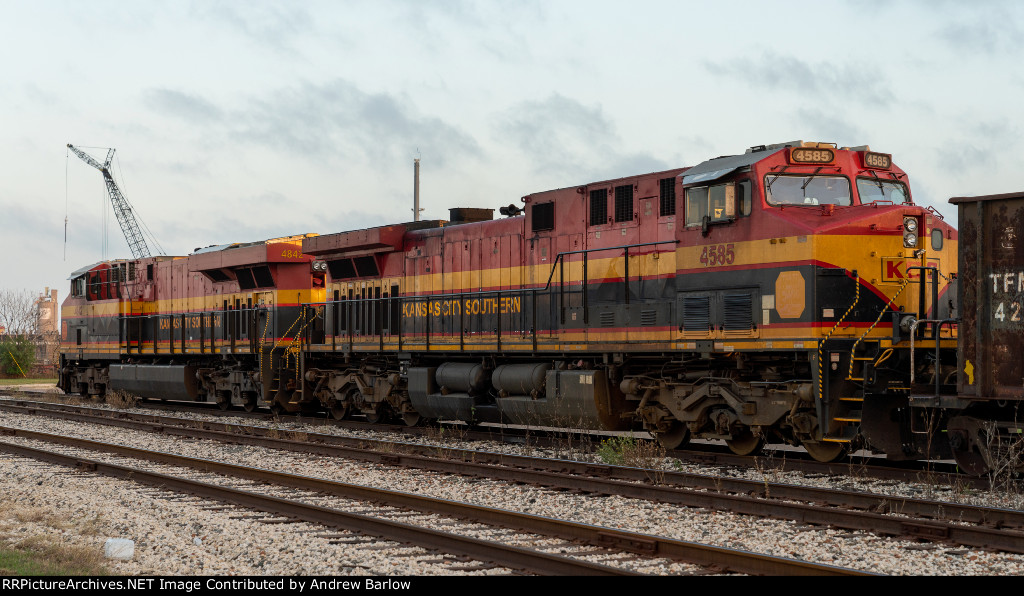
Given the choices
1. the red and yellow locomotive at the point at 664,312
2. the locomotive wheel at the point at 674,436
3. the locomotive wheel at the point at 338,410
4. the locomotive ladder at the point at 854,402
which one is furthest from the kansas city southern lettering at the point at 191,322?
the locomotive ladder at the point at 854,402

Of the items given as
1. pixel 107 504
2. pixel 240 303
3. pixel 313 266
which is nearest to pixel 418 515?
pixel 107 504

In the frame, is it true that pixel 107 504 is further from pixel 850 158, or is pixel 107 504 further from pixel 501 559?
pixel 850 158

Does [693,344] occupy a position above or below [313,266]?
below

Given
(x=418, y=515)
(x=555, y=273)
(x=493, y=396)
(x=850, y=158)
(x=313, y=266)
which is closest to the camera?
(x=418, y=515)

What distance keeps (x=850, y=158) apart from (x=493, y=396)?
7283 mm

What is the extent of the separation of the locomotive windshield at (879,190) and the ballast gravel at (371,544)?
3690 mm

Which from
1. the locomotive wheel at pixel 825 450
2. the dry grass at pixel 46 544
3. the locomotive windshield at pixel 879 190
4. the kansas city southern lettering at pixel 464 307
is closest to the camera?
the dry grass at pixel 46 544

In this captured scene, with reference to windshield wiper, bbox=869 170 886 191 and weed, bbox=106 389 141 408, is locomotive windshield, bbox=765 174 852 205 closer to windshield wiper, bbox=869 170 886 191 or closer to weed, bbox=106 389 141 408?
windshield wiper, bbox=869 170 886 191

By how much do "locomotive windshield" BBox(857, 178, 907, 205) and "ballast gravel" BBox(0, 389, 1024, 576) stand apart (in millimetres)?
3690

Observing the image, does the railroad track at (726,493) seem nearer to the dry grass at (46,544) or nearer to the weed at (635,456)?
the weed at (635,456)

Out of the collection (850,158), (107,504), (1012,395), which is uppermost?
(850,158)

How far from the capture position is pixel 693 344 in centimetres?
1361

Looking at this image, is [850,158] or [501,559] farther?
[850,158]

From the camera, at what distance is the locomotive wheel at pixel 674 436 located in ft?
47.4
